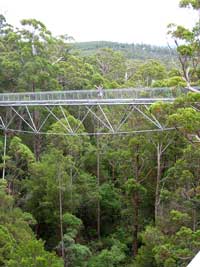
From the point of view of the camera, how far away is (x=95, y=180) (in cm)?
2058

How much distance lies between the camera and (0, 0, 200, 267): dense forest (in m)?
10.1

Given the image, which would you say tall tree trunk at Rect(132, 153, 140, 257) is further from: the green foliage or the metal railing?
the green foliage

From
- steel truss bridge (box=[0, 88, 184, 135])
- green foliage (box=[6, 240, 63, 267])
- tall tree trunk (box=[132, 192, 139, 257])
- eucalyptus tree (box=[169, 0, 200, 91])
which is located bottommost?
tall tree trunk (box=[132, 192, 139, 257])

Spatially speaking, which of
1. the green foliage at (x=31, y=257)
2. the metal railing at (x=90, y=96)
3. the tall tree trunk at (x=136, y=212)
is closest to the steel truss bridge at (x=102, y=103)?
the metal railing at (x=90, y=96)

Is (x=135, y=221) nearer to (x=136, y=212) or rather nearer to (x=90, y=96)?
(x=136, y=212)

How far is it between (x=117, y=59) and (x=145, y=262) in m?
19.7

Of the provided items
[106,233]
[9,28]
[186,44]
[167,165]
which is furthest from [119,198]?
[186,44]

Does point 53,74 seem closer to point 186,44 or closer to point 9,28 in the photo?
point 9,28

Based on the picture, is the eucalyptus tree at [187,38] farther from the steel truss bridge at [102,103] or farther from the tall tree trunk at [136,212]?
the tall tree trunk at [136,212]

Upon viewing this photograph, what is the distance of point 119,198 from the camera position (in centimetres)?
2036

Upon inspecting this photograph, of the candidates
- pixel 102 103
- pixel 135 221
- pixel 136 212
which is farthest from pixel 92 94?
pixel 135 221

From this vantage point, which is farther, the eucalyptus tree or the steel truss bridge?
the steel truss bridge

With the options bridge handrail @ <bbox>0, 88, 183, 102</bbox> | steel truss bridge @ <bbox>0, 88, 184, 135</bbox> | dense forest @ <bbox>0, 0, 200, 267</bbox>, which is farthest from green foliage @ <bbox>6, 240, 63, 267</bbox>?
bridge handrail @ <bbox>0, 88, 183, 102</bbox>

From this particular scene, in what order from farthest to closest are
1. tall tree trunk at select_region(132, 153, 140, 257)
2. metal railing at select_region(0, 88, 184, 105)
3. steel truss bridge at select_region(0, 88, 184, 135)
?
tall tree trunk at select_region(132, 153, 140, 257) → metal railing at select_region(0, 88, 184, 105) → steel truss bridge at select_region(0, 88, 184, 135)
